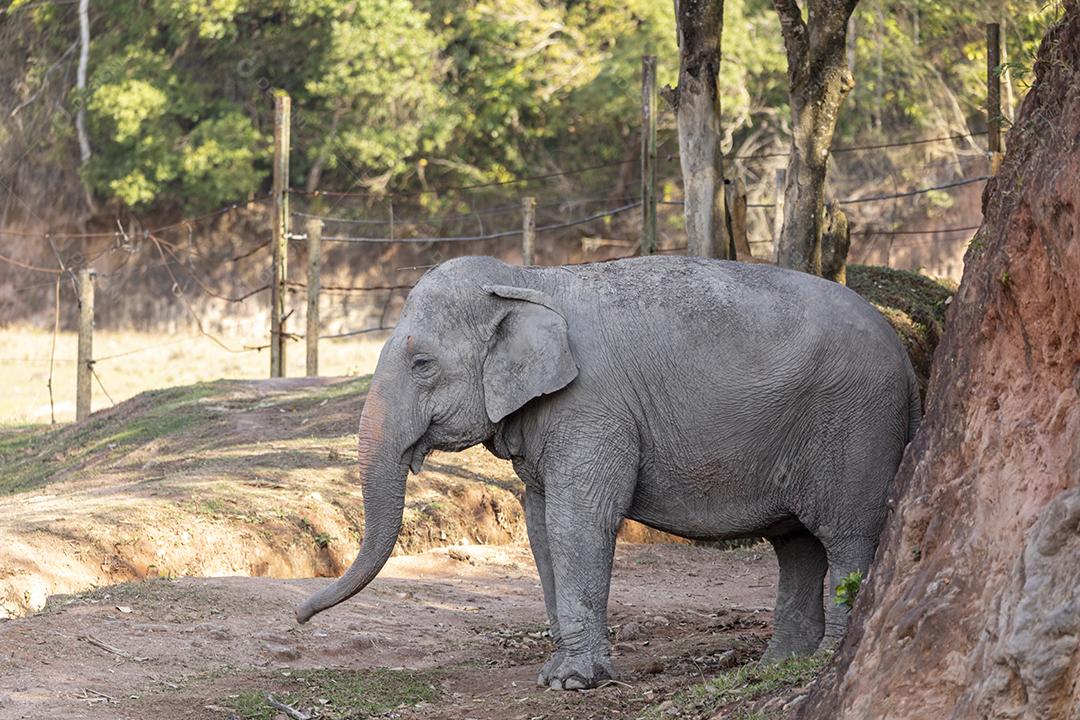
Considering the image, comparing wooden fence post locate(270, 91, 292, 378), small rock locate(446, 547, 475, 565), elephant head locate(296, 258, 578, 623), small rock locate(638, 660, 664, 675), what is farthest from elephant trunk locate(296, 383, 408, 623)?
wooden fence post locate(270, 91, 292, 378)

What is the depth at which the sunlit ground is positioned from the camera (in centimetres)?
2406

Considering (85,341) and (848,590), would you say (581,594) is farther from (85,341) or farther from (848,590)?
(85,341)

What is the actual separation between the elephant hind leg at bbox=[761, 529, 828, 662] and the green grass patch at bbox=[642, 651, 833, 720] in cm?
104

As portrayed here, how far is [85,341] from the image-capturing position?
16.8 meters

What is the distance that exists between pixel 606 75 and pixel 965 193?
7662 mm

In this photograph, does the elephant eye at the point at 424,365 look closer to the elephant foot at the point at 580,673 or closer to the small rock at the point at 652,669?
the elephant foot at the point at 580,673

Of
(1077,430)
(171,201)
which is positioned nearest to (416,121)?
(171,201)

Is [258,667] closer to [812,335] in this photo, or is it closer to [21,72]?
[812,335]

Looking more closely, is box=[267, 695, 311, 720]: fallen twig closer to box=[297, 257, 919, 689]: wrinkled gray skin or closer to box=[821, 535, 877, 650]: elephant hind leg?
box=[297, 257, 919, 689]: wrinkled gray skin

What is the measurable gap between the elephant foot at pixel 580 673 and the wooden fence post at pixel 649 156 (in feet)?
22.4

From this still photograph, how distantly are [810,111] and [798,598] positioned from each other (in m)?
4.56

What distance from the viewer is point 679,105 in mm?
11422

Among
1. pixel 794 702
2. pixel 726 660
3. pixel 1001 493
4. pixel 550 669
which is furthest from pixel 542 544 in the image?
pixel 1001 493

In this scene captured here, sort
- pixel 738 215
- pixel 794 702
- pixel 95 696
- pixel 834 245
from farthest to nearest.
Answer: pixel 738 215 < pixel 834 245 < pixel 95 696 < pixel 794 702
